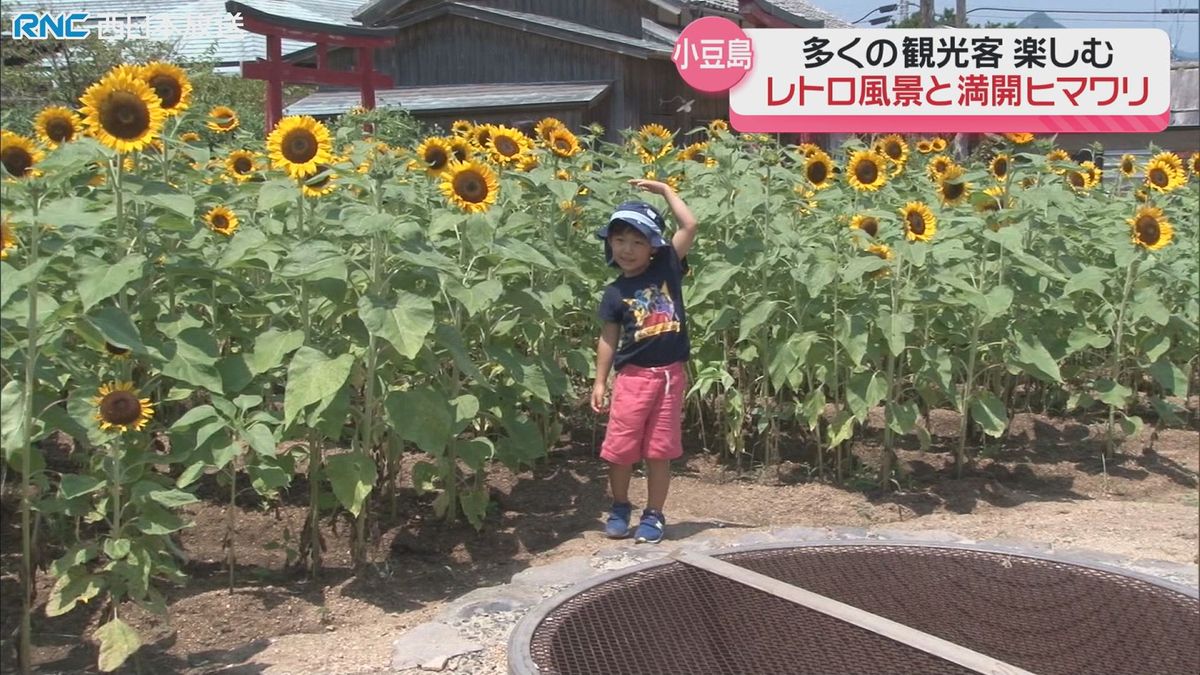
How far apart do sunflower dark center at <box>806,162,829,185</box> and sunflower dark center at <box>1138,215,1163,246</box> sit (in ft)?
3.68

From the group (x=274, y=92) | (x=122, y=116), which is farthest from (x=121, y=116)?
(x=274, y=92)

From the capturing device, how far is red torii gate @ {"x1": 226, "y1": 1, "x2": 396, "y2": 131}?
11.9 meters

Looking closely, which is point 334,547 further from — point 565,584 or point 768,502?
point 768,502

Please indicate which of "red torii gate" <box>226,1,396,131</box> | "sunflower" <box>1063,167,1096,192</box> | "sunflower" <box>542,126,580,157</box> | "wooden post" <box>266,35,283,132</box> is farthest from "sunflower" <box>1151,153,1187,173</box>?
"wooden post" <box>266,35,283,132</box>

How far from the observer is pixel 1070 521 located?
4.12 m

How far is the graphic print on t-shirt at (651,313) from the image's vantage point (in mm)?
3809

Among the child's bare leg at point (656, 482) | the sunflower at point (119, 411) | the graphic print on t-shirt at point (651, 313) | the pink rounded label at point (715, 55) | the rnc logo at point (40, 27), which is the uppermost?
the rnc logo at point (40, 27)

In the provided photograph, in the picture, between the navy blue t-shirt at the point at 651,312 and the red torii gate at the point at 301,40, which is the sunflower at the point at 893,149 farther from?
the red torii gate at the point at 301,40

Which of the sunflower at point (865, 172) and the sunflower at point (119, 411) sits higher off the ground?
the sunflower at point (865, 172)

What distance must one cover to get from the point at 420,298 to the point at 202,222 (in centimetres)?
75

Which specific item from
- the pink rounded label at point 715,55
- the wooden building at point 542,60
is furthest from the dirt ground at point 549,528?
the wooden building at point 542,60

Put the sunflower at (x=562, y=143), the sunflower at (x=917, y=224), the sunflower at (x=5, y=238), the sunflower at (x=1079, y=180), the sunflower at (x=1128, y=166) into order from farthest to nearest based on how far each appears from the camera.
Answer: the sunflower at (x=1128, y=166)
the sunflower at (x=1079, y=180)
the sunflower at (x=562, y=143)
the sunflower at (x=917, y=224)
the sunflower at (x=5, y=238)

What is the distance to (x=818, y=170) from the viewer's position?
178 inches

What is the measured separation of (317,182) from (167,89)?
1.40 feet
